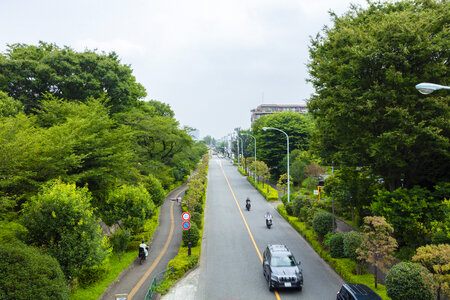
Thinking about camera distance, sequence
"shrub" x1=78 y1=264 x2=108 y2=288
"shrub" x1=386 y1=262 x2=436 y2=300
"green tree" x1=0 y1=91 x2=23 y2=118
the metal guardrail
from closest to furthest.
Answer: "shrub" x1=386 y1=262 x2=436 y2=300 < the metal guardrail < "shrub" x1=78 y1=264 x2=108 y2=288 < "green tree" x1=0 y1=91 x2=23 y2=118

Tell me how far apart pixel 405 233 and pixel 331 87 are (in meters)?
9.44

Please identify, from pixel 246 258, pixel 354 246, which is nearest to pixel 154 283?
pixel 246 258

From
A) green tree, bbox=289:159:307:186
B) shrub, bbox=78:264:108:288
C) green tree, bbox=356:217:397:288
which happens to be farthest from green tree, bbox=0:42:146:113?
green tree, bbox=289:159:307:186

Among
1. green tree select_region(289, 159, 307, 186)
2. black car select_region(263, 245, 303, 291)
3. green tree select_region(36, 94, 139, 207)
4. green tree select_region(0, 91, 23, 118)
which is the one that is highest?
green tree select_region(0, 91, 23, 118)

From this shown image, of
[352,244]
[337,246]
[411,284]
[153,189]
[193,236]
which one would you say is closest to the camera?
[411,284]

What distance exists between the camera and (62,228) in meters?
11.9

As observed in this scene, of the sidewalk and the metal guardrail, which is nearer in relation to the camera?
the metal guardrail

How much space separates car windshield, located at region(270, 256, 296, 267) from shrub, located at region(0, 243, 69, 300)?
903 centimetres

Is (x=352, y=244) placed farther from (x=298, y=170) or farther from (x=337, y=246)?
(x=298, y=170)

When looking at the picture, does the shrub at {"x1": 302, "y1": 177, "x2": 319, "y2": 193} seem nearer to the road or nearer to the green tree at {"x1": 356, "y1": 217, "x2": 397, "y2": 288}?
the road

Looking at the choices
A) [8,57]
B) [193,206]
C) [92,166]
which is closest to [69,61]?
[8,57]

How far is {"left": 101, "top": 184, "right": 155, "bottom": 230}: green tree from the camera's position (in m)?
19.5

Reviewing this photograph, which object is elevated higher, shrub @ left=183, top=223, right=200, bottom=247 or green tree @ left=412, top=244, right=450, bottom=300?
green tree @ left=412, top=244, right=450, bottom=300

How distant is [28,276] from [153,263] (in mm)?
10240
